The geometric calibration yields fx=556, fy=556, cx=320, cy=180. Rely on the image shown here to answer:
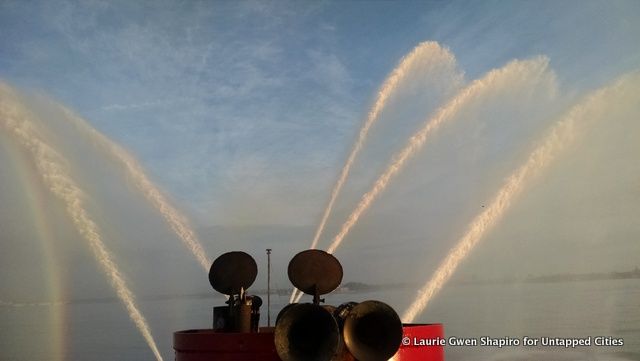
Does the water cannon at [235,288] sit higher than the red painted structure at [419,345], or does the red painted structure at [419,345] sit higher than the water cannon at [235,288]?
the water cannon at [235,288]

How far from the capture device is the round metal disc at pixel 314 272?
441 inches

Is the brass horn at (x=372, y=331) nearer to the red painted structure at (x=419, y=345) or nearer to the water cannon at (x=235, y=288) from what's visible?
the red painted structure at (x=419, y=345)

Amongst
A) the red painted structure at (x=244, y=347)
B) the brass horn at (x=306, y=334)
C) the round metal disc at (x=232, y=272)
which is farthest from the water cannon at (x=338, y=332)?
the round metal disc at (x=232, y=272)

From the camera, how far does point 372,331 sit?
953cm

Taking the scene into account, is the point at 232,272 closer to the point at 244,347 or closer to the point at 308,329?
the point at 244,347

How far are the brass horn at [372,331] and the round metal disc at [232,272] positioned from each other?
374cm

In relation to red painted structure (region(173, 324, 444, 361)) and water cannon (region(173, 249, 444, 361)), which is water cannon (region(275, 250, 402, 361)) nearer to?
water cannon (region(173, 249, 444, 361))

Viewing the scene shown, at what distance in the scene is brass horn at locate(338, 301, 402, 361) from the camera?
9.34 meters

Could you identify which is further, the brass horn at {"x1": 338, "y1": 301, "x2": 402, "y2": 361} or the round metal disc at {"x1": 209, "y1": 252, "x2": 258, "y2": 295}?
the round metal disc at {"x1": 209, "y1": 252, "x2": 258, "y2": 295}

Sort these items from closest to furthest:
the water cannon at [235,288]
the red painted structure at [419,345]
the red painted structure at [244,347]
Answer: the red painted structure at [244,347], the red painted structure at [419,345], the water cannon at [235,288]

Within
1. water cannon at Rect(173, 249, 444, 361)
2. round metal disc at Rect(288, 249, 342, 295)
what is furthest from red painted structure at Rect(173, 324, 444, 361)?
round metal disc at Rect(288, 249, 342, 295)

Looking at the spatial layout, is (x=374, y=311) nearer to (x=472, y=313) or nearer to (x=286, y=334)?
(x=286, y=334)

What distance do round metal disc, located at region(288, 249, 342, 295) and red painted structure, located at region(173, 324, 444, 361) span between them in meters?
1.34

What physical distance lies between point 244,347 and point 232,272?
2.88 metres
